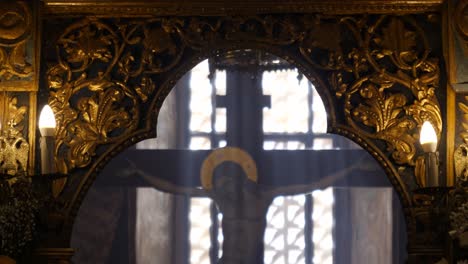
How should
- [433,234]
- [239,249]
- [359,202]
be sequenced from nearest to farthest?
[433,234], [239,249], [359,202]

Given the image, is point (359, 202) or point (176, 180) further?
point (359, 202)

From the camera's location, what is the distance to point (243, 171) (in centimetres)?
771

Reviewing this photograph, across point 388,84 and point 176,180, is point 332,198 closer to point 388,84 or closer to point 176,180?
point 176,180

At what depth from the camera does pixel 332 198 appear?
8.63 m

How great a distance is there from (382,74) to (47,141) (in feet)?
4.65

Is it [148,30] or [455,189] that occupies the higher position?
[148,30]

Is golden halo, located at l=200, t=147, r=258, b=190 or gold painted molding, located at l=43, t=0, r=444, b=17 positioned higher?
gold painted molding, located at l=43, t=0, r=444, b=17

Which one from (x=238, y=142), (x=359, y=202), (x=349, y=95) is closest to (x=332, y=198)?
(x=359, y=202)

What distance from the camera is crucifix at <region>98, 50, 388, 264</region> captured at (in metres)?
7.71

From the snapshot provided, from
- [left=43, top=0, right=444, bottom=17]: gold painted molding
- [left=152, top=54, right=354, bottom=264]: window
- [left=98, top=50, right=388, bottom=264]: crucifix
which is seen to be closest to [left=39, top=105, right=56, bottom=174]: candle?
[left=43, top=0, right=444, bottom=17]: gold painted molding

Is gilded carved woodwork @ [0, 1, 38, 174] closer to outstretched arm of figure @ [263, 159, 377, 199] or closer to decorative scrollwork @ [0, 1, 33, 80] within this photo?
decorative scrollwork @ [0, 1, 33, 80]

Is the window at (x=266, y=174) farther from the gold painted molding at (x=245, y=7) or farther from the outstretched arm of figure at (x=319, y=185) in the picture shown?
the gold painted molding at (x=245, y=7)

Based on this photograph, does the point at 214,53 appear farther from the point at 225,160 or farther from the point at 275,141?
the point at 275,141

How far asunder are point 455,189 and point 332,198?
3270 millimetres
